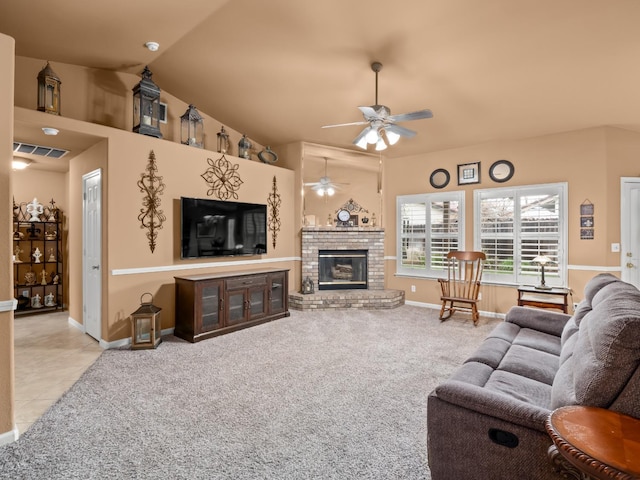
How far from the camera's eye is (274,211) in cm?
610

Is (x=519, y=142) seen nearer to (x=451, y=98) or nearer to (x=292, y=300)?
(x=451, y=98)

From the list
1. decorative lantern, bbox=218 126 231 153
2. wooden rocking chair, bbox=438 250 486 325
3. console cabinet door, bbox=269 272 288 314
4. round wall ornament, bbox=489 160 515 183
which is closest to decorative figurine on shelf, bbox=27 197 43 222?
decorative lantern, bbox=218 126 231 153

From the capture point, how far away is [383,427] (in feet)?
7.82

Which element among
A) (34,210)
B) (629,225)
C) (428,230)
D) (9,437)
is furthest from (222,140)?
(629,225)

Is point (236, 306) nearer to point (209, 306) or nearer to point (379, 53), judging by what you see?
point (209, 306)

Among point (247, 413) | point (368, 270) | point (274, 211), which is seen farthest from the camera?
point (368, 270)

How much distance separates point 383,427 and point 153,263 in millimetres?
3424

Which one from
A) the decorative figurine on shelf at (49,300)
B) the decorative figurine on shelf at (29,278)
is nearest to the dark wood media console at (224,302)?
the decorative figurine on shelf at (49,300)

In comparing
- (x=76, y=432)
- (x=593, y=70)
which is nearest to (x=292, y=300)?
(x=76, y=432)

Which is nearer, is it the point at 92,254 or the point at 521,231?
the point at 92,254

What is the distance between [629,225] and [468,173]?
2.20 meters

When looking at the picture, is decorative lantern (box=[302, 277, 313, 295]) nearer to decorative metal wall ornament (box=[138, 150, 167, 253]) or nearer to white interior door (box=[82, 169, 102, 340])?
decorative metal wall ornament (box=[138, 150, 167, 253])

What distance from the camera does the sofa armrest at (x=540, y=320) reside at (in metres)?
3.00

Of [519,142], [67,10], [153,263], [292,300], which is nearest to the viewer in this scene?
[67,10]
